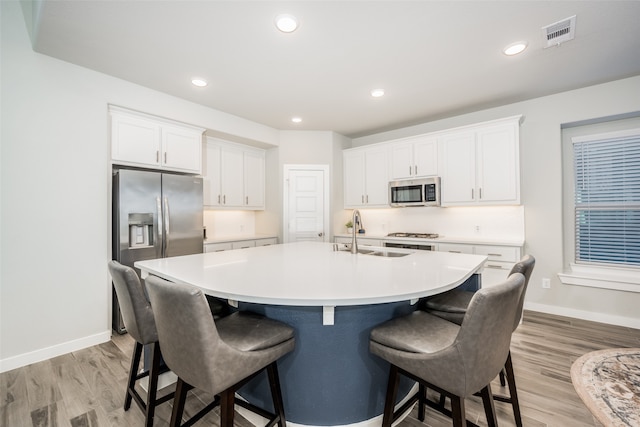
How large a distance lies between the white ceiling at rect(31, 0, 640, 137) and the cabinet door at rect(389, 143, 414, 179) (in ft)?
2.76

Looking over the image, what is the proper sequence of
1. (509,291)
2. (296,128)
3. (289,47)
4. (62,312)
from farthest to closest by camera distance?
(296,128) < (62,312) < (289,47) < (509,291)

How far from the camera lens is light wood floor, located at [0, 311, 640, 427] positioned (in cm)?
171

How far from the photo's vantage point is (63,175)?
2.61 meters

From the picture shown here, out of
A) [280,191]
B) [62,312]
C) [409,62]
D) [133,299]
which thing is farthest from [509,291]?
[280,191]

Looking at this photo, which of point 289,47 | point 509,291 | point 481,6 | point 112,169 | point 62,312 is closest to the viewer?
point 509,291

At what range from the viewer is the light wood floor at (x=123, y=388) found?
1.71m

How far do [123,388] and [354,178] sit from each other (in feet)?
13.4

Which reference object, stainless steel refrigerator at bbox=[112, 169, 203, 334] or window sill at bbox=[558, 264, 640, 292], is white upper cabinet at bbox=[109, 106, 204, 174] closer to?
stainless steel refrigerator at bbox=[112, 169, 203, 334]

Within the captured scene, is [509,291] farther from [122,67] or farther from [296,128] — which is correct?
[296,128]

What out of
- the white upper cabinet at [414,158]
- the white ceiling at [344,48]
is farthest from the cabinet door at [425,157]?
the white ceiling at [344,48]

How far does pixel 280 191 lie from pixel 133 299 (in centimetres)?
336

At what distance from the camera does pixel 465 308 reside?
1679 millimetres

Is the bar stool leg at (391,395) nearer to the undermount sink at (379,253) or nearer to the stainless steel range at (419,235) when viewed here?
Result: the undermount sink at (379,253)

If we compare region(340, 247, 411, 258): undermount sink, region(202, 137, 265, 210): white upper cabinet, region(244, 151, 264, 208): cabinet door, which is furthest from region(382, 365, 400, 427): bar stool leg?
region(244, 151, 264, 208): cabinet door
